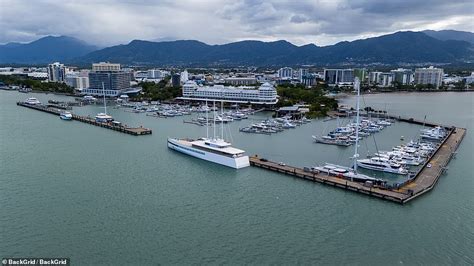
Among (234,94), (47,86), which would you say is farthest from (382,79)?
(47,86)

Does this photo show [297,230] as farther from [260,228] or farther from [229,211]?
[229,211]

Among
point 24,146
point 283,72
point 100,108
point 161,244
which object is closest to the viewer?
point 161,244

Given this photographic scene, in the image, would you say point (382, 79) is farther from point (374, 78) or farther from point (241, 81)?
point (241, 81)

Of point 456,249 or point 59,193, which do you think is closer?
point 456,249

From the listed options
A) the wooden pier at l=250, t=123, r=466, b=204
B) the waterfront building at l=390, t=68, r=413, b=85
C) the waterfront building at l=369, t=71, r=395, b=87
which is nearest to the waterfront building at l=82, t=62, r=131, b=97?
the wooden pier at l=250, t=123, r=466, b=204

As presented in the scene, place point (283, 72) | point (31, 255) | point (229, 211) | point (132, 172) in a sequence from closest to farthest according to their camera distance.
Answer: point (31, 255) → point (229, 211) → point (132, 172) → point (283, 72)

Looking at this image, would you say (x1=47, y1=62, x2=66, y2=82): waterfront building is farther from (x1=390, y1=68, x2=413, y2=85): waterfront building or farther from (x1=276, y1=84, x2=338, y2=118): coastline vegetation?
(x1=390, y1=68, x2=413, y2=85): waterfront building

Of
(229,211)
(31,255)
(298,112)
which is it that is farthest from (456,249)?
(298,112)
